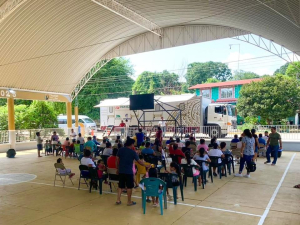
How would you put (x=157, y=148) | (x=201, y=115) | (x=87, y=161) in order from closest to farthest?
(x=87, y=161) < (x=157, y=148) < (x=201, y=115)

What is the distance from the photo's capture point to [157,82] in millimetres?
47719

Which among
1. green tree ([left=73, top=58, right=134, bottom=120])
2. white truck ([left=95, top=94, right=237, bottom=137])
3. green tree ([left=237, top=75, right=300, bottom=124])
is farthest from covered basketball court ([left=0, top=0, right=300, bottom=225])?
green tree ([left=73, top=58, right=134, bottom=120])

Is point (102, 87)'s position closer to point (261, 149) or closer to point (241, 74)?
point (261, 149)

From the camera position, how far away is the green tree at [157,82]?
46.2 meters

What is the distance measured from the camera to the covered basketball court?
505 cm

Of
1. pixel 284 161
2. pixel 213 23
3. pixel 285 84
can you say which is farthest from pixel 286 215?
pixel 285 84

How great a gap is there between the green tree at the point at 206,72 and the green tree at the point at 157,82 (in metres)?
7.50

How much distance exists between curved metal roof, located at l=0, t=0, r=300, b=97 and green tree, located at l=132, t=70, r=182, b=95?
2601 centimetres

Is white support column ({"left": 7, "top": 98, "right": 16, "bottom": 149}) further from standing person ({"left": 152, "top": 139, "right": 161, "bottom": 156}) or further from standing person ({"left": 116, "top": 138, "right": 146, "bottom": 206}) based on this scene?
standing person ({"left": 116, "top": 138, "right": 146, "bottom": 206})

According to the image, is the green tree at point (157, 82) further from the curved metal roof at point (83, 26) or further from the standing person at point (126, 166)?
the standing person at point (126, 166)

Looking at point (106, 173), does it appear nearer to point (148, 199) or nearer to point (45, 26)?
point (148, 199)

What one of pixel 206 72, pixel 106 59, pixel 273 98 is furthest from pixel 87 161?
pixel 206 72

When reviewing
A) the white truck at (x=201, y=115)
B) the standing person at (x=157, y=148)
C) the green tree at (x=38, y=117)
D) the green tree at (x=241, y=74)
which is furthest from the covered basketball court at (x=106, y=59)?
the green tree at (x=241, y=74)

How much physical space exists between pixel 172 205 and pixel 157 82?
43.0 metres
